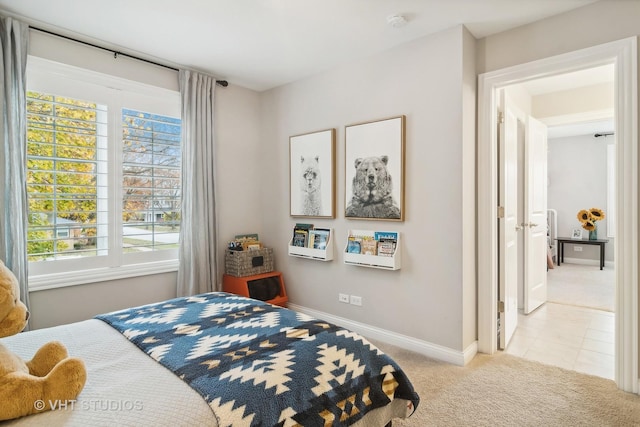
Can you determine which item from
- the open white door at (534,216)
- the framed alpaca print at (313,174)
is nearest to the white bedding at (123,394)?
the framed alpaca print at (313,174)

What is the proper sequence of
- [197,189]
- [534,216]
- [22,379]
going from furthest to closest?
1. [534,216]
2. [197,189]
3. [22,379]

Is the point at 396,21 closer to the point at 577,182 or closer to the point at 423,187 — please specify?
the point at 423,187

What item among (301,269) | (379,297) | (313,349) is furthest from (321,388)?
(301,269)

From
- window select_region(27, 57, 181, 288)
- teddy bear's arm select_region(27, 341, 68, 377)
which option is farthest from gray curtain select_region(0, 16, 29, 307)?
teddy bear's arm select_region(27, 341, 68, 377)

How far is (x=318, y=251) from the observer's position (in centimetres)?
346

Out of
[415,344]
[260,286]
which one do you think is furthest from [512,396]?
[260,286]

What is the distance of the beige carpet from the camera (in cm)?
194

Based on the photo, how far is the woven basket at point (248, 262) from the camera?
11.7ft

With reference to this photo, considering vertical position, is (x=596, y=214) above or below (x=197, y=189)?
below

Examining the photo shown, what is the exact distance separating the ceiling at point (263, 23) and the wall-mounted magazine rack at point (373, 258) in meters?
1.59

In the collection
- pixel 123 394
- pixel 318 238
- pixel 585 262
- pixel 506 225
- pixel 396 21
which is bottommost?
pixel 585 262

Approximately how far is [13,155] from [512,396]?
366cm

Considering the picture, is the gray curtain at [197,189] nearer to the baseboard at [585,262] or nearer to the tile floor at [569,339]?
the tile floor at [569,339]

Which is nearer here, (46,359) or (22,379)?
(22,379)
